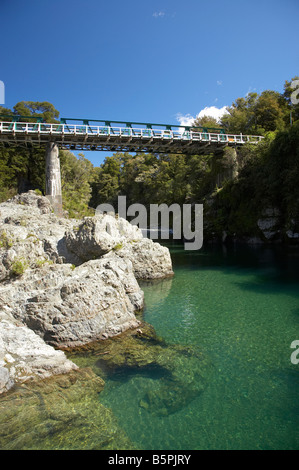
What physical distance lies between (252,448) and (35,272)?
8.21 metres

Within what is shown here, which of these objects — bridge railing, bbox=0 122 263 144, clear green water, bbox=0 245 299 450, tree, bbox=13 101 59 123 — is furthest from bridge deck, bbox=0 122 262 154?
clear green water, bbox=0 245 299 450

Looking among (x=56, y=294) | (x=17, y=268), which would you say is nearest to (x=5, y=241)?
(x=17, y=268)

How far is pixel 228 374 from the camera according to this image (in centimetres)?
638

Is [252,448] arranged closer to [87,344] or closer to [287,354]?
[287,354]

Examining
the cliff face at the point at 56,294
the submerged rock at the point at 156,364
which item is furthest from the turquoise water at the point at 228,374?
the cliff face at the point at 56,294

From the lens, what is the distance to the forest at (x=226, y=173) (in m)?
24.5

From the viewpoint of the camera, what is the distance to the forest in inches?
963

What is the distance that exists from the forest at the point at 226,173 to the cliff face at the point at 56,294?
1268cm

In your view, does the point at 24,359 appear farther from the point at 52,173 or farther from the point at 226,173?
the point at 226,173

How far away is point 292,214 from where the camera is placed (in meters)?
23.9

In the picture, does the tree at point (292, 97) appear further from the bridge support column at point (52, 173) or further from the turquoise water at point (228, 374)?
the turquoise water at point (228, 374)

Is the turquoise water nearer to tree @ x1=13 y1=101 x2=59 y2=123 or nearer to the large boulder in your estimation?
the large boulder

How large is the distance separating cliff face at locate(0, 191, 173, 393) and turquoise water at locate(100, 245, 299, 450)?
1.57 meters
